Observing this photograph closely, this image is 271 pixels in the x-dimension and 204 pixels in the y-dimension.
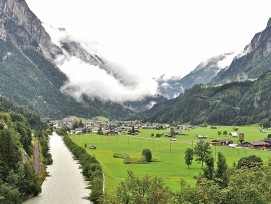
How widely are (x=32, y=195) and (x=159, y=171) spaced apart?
Answer: 122ft

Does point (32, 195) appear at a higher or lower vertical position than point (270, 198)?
lower

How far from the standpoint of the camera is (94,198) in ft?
271

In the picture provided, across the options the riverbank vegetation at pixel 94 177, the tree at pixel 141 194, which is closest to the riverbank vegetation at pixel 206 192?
the tree at pixel 141 194

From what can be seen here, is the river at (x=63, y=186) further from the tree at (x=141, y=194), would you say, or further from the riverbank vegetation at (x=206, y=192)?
the riverbank vegetation at (x=206, y=192)

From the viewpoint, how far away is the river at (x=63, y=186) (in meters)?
86.1

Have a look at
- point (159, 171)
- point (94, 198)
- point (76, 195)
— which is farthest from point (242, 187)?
point (159, 171)

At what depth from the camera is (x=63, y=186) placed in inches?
4013

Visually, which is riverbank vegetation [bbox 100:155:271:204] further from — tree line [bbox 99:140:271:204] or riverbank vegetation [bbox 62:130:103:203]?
riverbank vegetation [bbox 62:130:103:203]

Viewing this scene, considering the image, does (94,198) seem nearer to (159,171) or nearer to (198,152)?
(159,171)

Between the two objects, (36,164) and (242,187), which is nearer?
(242,187)

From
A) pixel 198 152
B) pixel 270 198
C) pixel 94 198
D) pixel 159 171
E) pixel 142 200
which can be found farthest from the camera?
pixel 198 152

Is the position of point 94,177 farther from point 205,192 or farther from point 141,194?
point 205,192

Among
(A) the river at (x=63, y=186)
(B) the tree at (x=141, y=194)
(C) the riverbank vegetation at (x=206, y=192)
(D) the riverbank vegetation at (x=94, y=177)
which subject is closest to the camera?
(C) the riverbank vegetation at (x=206, y=192)

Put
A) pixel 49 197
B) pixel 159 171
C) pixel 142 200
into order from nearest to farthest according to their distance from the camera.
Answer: pixel 142 200, pixel 49 197, pixel 159 171
